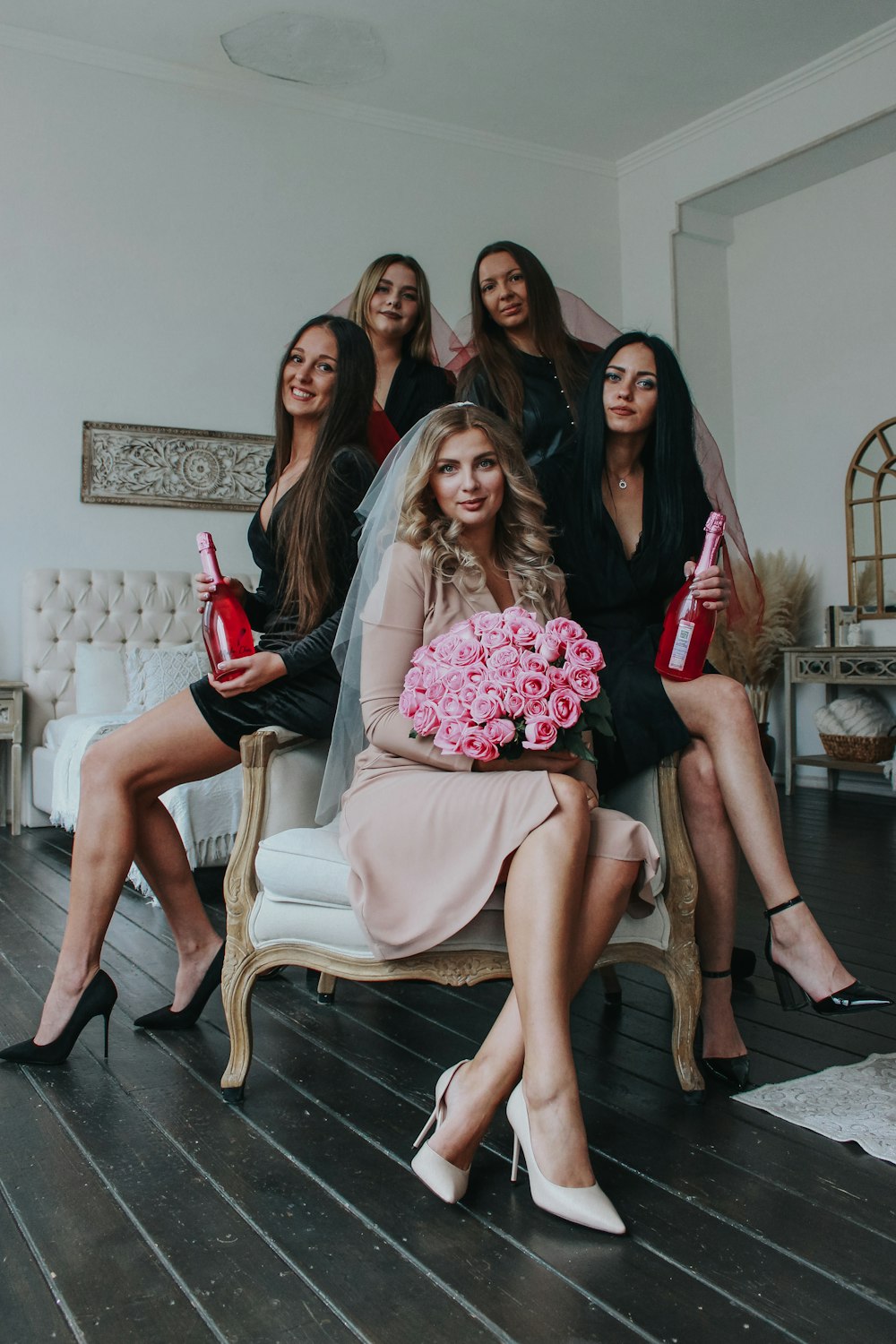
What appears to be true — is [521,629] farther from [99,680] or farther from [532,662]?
[99,680]

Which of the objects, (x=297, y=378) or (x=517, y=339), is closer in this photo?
(x=297, y=378)

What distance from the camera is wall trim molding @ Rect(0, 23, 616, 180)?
598cm

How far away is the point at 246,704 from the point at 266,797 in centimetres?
23

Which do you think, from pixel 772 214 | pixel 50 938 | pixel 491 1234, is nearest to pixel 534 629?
pixel 491 1234

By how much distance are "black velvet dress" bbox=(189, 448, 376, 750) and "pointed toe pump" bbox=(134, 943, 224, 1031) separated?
Answer: 543 millimetres

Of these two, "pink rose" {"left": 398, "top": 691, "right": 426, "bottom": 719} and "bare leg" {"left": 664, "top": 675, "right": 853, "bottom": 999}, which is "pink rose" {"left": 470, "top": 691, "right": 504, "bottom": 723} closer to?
"pink rose" {"left": 398, "top": 691, "right": 426, "bottom": 719}

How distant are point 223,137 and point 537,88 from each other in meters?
1.84

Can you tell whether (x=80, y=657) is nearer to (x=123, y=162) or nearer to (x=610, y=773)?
(x=123, y=162)

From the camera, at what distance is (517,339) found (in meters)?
3.09

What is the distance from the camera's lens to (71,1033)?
241cm

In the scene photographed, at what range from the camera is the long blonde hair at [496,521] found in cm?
229

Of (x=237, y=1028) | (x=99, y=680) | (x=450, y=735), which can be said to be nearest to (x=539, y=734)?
(x=450, y=735)

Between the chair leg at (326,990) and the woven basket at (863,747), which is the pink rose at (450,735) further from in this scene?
the woven basket at (863,747)

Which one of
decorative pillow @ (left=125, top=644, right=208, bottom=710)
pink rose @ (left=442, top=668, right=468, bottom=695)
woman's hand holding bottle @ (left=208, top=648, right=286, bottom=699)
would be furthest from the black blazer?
decorative pillow @ (left=125, top=644, right=208, bottom=710)
